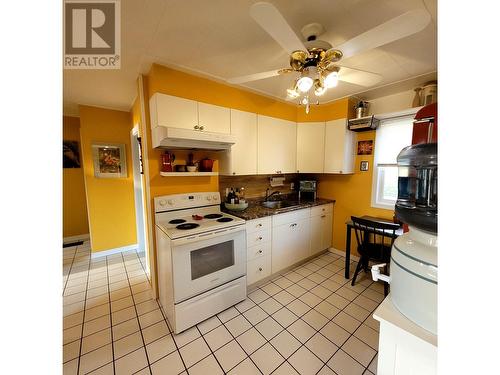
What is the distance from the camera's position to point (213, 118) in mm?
2205

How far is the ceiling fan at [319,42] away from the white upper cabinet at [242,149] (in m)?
0.84

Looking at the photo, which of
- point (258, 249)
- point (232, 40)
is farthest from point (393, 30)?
point (258, 249)

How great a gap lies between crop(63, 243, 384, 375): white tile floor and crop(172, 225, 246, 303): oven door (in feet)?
1.18

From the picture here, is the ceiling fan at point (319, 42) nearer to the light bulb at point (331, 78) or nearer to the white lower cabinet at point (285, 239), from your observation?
the light bulb at point (331, 78)

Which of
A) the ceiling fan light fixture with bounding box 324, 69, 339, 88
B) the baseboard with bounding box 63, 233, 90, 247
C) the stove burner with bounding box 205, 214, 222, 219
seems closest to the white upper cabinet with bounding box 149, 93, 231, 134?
the stove burner with bounding box 205, 214, 222, 219

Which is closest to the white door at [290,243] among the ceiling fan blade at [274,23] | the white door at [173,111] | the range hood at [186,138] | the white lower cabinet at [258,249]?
the white lower cabinet at [258,249]

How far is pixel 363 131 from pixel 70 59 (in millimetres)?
3316

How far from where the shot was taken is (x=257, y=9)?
0.89 metres

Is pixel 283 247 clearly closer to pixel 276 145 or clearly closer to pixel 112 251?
pixel 276 145

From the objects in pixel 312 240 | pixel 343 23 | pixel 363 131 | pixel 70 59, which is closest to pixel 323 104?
pixel 363 131

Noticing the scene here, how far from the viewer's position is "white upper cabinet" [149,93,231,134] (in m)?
1.90

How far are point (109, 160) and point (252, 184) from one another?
7.33ft

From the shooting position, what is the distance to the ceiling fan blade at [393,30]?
883 millimetres
